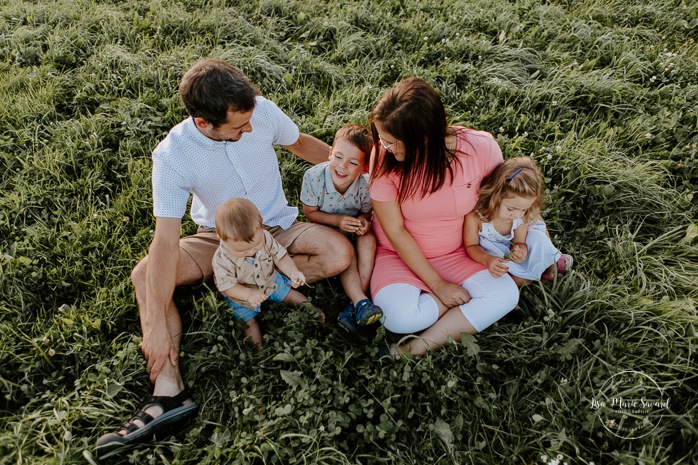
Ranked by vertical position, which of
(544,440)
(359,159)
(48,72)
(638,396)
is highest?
(359,159)

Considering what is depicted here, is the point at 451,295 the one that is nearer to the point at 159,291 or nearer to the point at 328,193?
the point at 328,193

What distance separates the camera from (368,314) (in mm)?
2879

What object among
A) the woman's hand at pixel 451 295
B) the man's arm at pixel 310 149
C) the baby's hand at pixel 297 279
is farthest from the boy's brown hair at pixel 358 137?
the woman's hand at pixel 451 295

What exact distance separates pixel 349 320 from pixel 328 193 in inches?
33.9

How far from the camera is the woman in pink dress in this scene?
8.80ft

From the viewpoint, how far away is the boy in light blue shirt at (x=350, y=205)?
2979 mm

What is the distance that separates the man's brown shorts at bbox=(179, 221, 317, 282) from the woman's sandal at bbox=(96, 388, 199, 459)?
77 cm

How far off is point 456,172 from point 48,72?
3.89 meters

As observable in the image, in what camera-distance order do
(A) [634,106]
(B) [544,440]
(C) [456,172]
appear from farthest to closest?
(A) [634,106], (C) [456,172], (B) [544,440]

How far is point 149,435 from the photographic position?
98.3 inches

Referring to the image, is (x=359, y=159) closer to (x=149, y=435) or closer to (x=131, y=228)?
(x=131, y=228)


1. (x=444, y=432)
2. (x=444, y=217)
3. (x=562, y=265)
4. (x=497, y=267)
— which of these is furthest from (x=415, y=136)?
(x=444, y=432)

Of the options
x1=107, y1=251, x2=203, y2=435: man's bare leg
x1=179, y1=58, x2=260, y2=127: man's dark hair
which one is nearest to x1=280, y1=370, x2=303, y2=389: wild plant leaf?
x1=107, y1=251, x2=203, y2=435: man's bare leg

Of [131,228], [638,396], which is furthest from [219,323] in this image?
[638,396]
